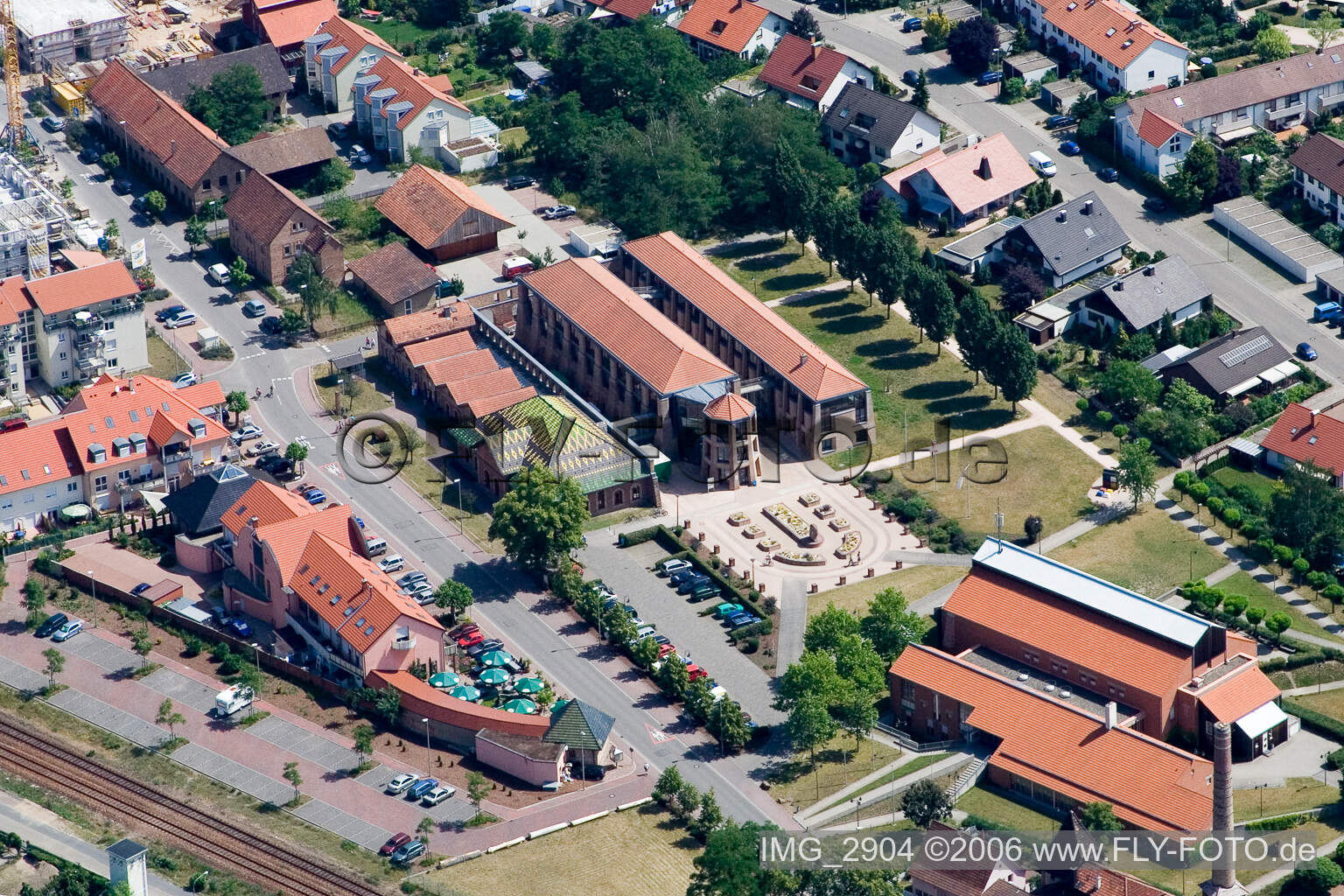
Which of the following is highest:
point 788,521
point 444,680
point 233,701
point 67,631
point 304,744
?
point 67,631

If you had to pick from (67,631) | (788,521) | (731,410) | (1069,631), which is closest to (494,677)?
(788,521)

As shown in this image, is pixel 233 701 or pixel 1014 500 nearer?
pixel 233 701

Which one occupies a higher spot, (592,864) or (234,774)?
(234,774)

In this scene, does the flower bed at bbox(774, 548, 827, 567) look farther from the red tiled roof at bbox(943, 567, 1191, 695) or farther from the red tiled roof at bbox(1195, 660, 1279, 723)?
the red tiled roof at bbox(1195, 660, 1279, 723)

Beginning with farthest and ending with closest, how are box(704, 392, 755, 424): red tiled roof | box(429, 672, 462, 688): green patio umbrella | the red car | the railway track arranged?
box(704, 392, 755, 424): red tiled roof
box(429, 672, 462, 688): green patio umbrella
the red car
the railway track

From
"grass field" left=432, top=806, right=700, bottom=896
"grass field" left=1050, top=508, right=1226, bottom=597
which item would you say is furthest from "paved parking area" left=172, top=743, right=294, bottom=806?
"grass field" left=1050, top=508, right=1226, bottom=597

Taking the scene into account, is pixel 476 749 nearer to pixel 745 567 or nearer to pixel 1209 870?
pixel 745 567

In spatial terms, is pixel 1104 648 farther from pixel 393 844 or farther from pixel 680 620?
pixel 393 844
